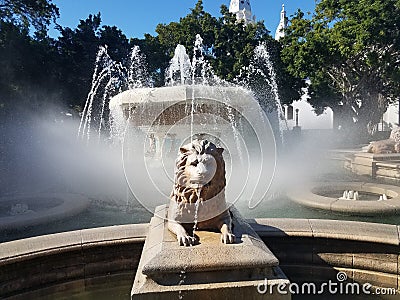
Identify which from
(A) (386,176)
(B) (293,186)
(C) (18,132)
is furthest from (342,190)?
(C) (18,132)

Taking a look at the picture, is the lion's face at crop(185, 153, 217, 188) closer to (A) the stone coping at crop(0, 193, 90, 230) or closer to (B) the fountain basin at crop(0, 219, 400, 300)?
(B) the fountain basin at crop(0, 219, 400, 300)

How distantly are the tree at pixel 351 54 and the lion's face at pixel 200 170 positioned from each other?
20793 millimetres

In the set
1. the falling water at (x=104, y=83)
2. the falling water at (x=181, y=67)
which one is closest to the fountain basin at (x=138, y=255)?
the falling water at (x=181, y=67)

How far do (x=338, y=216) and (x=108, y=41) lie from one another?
20746 mm

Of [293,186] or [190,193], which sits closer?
[190,193]

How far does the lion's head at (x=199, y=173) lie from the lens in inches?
119

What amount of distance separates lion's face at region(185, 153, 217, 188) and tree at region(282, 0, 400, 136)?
2079 centimetres

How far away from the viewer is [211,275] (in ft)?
8.97

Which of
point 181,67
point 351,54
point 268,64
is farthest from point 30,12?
point 351,54

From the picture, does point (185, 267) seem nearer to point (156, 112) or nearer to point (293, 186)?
point (156, 112)

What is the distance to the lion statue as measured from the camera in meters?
3.02

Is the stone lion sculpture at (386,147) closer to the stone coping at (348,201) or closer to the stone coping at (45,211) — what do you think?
the stone coping at (348,201)

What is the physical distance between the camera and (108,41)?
23.3 metres

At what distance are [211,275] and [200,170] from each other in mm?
825
